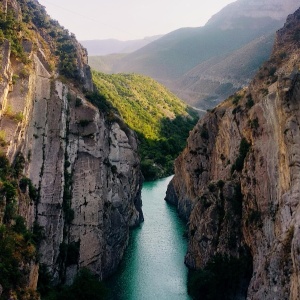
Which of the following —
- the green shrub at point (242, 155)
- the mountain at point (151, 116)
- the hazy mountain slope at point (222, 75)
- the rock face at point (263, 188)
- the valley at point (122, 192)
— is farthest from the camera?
the hazy mountain slope at point (222, 75)

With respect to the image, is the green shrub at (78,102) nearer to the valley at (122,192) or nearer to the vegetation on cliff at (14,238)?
the valley at (122,192)

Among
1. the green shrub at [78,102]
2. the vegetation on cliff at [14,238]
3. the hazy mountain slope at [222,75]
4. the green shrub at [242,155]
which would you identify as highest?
the hazy mountain slope at [222,75]

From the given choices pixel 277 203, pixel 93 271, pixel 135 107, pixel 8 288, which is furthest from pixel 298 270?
pixel 135 107

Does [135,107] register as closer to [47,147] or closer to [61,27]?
[61,27]

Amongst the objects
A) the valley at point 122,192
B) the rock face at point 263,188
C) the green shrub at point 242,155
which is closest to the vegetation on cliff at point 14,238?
the valley at point 122,192

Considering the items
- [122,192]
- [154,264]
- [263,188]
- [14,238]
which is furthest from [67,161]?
[263,188]

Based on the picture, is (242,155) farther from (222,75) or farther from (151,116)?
(222,75)

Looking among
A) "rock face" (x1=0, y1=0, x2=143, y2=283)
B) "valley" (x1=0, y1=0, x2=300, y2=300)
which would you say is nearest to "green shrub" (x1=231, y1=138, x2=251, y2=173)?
"valley" (x1=0, y1=0, x2=300, y2=300)
